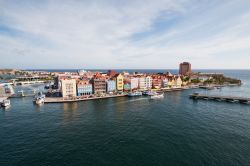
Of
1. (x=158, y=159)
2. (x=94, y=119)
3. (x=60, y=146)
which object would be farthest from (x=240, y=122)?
(x=60, y=146)

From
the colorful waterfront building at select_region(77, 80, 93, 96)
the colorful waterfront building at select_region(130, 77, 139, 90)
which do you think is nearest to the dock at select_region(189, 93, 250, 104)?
the colorful waterfront building at select_region(130, 77, 139, 90)

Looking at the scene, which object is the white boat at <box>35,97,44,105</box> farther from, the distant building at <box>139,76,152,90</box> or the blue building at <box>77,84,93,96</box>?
the distant building at <box>139,76,152,90</box>

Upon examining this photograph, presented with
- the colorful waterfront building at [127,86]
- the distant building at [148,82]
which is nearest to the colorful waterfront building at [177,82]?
the distant building at [148,82]

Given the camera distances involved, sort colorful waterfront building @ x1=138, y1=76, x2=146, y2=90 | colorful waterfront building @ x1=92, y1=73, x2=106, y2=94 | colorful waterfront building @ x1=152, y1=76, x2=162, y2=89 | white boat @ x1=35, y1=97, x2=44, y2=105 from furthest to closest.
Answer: colorful waterfront building @ x1=152, y1=76, x2=162, y2=89 → colorful waterfront building @ x1=138, y1=76, x2=146, y2=90 → colorful waterfront building @ x1=92, y1=73, x2=106, y2=94 → white boat @ x1=35, y1=97, x2=44, y2=105

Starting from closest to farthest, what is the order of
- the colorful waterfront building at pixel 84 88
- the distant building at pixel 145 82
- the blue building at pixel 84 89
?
the blue building at pixel 84 89
the colorful waterfront building at pixel 84 88
the distant building at pixel 145 82

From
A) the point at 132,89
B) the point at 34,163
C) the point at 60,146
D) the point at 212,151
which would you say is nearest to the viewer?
the point at 34,163

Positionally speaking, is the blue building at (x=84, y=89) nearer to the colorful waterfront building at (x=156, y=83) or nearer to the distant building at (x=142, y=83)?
the distant building at (x=142, y=83)

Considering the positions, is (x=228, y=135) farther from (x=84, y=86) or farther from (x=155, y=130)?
(x=84, y=86)
